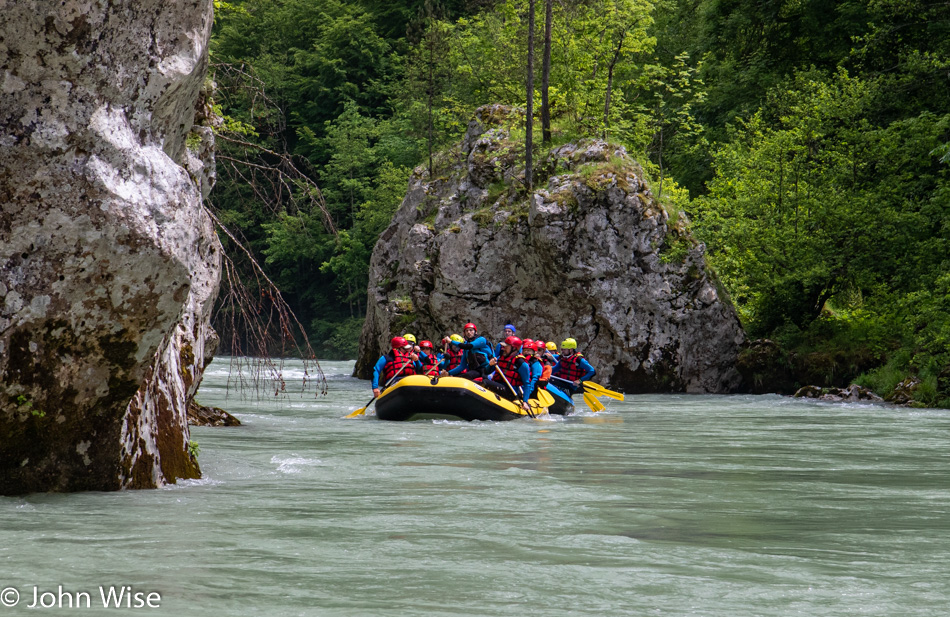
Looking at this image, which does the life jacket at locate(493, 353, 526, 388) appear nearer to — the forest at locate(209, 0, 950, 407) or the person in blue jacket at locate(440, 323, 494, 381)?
the person in blue jacket at locate(440, 323, 494, 381)

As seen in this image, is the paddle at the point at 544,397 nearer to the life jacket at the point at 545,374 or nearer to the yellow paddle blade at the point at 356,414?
the life jacket at the point at 545,374

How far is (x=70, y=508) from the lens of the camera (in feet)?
19.6

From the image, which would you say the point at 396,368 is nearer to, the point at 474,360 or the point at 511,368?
the point at 474,360

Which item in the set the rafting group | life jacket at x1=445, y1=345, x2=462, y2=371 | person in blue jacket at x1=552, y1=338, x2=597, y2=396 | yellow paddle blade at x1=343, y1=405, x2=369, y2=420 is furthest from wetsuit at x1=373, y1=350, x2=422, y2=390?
person in blue jacket at x1=552, y1=338, x2=597, y2=396

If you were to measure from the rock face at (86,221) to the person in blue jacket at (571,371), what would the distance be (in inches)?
467

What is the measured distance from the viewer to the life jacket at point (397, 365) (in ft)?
53.1

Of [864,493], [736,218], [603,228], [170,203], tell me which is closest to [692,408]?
[603,228]

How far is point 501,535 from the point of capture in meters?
5.62

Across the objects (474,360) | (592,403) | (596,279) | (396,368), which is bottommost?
(592,403)

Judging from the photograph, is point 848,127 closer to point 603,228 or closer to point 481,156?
point 603,228

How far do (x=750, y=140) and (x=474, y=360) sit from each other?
16.1 metres

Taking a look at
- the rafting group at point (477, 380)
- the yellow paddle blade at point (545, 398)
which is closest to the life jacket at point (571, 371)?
the rafting group at point (477, 380)

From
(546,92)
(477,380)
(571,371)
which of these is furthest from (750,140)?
(477,380)

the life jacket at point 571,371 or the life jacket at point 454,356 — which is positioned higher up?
the life jacket at point 454,356
